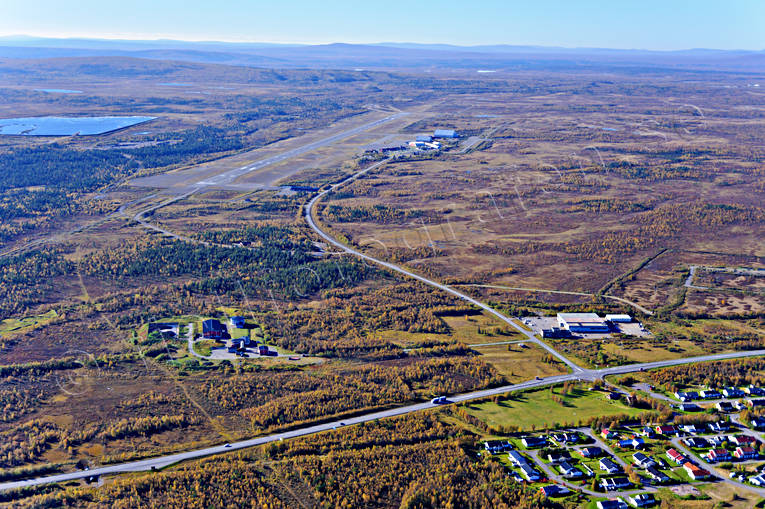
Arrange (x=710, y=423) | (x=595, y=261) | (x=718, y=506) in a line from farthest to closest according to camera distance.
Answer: (x=595, y=261) < (x=710, y=423) < (x=718, y=506)

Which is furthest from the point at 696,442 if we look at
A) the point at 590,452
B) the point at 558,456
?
the point at 558,456

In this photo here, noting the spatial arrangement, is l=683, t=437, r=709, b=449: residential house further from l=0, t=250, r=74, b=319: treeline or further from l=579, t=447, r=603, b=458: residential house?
l=0, t=250, r=74, b=319: treeline

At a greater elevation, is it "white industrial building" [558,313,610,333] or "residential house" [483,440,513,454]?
"white industrial building" [558,313,610,333]

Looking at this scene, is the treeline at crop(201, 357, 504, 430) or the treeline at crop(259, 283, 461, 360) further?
the treeline at crop(259, 283, 461, 360)

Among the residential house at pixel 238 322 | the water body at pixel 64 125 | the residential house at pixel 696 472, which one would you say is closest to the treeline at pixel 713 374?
the residential house at pixel 696 472


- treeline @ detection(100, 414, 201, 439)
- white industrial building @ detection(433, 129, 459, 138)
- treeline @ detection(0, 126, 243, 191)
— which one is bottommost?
treeline @ detection(100, 414, 201, 439)

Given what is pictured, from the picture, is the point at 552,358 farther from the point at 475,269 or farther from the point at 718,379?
the point at 475,269

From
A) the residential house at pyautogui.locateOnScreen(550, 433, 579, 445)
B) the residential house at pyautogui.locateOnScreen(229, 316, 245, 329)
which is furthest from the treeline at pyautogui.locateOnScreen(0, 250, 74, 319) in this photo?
the residential house at pyautogui.locateOnScreen(550, 433, 579, 445)

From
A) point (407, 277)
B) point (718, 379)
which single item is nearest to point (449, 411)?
point (718, 379)
